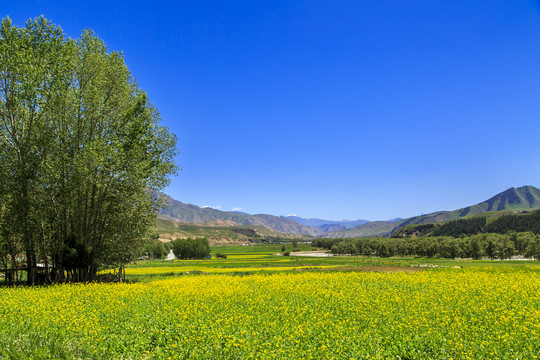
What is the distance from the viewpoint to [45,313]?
1545cm

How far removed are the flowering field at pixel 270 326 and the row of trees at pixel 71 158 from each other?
1017 centimetres

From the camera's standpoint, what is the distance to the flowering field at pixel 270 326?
35.1 feet

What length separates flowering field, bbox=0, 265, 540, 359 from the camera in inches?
421

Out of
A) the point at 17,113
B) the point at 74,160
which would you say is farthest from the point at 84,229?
the point at 17,113

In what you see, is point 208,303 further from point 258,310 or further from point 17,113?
point 17,113

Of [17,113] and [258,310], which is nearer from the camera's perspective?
[258,310]

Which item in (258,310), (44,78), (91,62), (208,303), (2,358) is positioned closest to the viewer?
(2,358)

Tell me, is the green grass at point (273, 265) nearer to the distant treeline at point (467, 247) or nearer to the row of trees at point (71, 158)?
the row of trees at point (71, 158)

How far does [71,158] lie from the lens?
29844mm

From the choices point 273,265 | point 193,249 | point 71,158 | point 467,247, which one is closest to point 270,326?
point 71,158

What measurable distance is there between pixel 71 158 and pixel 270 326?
26.9 m

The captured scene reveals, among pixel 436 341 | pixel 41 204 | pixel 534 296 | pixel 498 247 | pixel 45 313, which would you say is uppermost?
pixel 41 204

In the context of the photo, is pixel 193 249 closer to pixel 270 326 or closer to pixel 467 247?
pixel 467 247

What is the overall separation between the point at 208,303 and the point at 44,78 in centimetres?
2562
